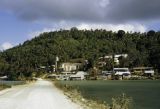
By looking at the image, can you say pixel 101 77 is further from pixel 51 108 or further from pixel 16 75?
pixel 51 108

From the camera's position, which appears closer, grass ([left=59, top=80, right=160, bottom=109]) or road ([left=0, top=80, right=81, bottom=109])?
road ([left=0, top=80, right=81, bottom=109])

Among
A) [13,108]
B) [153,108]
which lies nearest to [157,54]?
[153,108]

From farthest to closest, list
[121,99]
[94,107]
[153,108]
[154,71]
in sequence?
[154,71], [153,108], [94,107], [121,99]

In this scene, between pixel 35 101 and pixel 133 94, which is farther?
pixel 133 94

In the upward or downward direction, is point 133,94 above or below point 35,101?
above

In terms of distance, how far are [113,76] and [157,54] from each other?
24.3 m

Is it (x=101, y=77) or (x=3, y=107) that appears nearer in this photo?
(x=3, y=107)

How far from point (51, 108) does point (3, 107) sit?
11.3 ft

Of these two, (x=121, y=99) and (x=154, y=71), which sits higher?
(x=154, y=71)

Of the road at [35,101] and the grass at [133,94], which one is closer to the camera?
the road at [35,101]

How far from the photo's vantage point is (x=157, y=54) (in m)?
194

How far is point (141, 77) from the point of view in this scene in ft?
635

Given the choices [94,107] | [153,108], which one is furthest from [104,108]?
[153,108]

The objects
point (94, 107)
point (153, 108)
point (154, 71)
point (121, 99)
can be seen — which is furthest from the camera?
point (154, 71)
